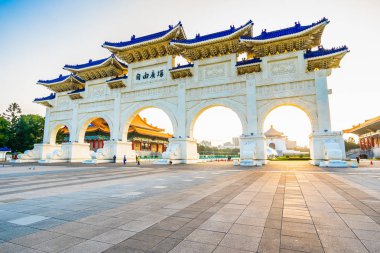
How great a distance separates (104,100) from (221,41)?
1535 cm

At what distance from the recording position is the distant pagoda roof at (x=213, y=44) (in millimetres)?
18609

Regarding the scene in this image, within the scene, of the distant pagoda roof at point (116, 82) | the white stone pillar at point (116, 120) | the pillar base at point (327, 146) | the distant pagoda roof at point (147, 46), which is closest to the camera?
the pillar base at point (327, 146)

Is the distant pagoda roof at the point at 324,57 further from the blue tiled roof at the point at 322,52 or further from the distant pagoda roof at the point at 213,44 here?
the distant pagoda roof at the point at 213,44

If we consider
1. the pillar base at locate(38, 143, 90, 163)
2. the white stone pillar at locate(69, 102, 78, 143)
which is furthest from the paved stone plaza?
the white stone pillar at locate(69, 102, 78, 143)

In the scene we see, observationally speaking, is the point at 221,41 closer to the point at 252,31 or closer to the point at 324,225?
the point at 252,31

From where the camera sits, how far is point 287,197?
5035mm

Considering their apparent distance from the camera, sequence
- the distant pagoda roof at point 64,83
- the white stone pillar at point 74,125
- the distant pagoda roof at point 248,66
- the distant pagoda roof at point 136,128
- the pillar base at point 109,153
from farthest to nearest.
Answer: the distant pagoda roof at point 136,128 < the distant pagoda roof at point 64,83 < the white stone pillar at point 74,125 < the pillar base at point 109,153 < the distant pagoda roof at point 248,66

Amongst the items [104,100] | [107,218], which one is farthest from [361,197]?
[104,100]

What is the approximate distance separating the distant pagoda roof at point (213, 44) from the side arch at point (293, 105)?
6.11 m

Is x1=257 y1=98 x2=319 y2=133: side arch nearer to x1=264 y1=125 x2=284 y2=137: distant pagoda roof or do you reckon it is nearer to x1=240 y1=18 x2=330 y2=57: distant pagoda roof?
x1=240 y1=18 x2=330 y2=57: distant pagoda roof

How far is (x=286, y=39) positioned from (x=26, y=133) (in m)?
40.0

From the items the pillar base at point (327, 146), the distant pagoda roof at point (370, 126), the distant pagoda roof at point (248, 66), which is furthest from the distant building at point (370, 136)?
the distant pagoda roof at point (248, 66)

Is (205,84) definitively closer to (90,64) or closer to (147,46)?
(147,46)

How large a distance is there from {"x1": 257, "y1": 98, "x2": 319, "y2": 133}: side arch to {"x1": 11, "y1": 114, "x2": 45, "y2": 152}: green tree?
36.4 meters
